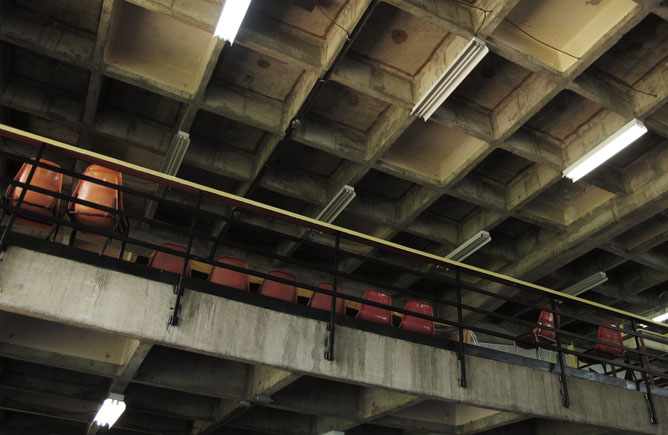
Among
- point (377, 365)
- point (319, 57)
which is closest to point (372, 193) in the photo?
point (319, 57)

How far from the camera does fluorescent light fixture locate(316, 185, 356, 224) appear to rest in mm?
8688

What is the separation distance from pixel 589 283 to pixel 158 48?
9.04 metres

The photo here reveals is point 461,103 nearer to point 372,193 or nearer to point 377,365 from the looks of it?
point 372,193

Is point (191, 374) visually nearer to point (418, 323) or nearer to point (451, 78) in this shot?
point (418, 323)

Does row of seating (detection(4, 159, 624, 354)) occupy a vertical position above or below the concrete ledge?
above

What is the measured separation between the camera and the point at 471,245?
9.79 m

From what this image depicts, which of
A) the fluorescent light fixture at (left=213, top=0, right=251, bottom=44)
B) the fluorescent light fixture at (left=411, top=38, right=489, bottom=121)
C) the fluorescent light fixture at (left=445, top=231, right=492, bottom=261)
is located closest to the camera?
the fluorescent light fixture at (left=213, top=0, right=251, bottom=44)

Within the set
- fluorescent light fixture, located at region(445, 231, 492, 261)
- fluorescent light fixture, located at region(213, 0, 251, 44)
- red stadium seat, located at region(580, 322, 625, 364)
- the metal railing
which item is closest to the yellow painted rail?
the metal railing

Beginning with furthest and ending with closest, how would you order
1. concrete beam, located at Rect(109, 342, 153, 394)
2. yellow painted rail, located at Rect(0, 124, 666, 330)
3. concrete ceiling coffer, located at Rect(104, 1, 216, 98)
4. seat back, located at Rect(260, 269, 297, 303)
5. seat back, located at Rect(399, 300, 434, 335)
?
concrete ceiling coffer, located at Rect(104, 1, 216, 98) < seat back, located at Rect(399, 300, 434, 335) < seat back, located at Rect(260, 269, 297, 303) < concrete beam, located at Rect(109, 342, 153, 394) < yellow painted rail, located at Rect(0, 124, 666, 330)

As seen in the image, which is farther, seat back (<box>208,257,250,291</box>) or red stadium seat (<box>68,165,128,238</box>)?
seat back (<box>208,257,250,291</box>)

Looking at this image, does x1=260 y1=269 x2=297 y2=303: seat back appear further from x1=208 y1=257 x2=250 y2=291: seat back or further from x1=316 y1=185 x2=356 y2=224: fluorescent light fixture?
x1=316 y1=185 x2=356 y2=224: fluorescent light fixture

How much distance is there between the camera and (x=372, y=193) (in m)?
9.71

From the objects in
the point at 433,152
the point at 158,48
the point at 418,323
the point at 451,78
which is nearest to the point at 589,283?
the point at 433,152

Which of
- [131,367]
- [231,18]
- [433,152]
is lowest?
[131,367]
